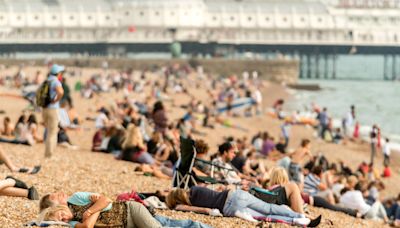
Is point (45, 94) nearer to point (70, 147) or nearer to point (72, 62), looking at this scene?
point (70, 147)

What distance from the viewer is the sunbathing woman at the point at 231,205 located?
7.90 m

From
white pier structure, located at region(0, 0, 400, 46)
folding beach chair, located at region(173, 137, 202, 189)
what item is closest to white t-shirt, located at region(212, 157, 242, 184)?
folding beach chair, located at region(173, 137, 202, 189)

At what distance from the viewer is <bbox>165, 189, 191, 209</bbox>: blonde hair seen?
802 centimetres

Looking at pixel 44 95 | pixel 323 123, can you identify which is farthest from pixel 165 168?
pixel 323 123

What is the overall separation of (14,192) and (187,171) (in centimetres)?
181

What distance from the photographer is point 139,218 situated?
263 inches

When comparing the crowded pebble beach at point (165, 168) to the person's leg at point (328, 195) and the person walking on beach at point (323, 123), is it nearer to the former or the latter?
the person's leg at point (328, 195)

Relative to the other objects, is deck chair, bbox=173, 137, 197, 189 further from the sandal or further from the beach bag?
the beach bag

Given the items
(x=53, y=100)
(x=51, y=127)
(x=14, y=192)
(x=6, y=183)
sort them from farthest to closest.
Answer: (x=51, y=127)
(x=53, y=100)
(x=14, y=192)
(x=6, y=183)

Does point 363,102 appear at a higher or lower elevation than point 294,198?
lower

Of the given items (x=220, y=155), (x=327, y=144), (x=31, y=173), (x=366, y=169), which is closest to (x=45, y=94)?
(x=31, y=173)

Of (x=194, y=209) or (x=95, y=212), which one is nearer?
(x=95, y=212)

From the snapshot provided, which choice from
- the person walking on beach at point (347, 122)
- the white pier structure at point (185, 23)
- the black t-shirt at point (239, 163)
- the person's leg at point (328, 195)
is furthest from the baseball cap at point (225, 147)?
the white pier structure at point (185, 23)

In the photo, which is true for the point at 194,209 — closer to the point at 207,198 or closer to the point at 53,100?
the point at 207,198
